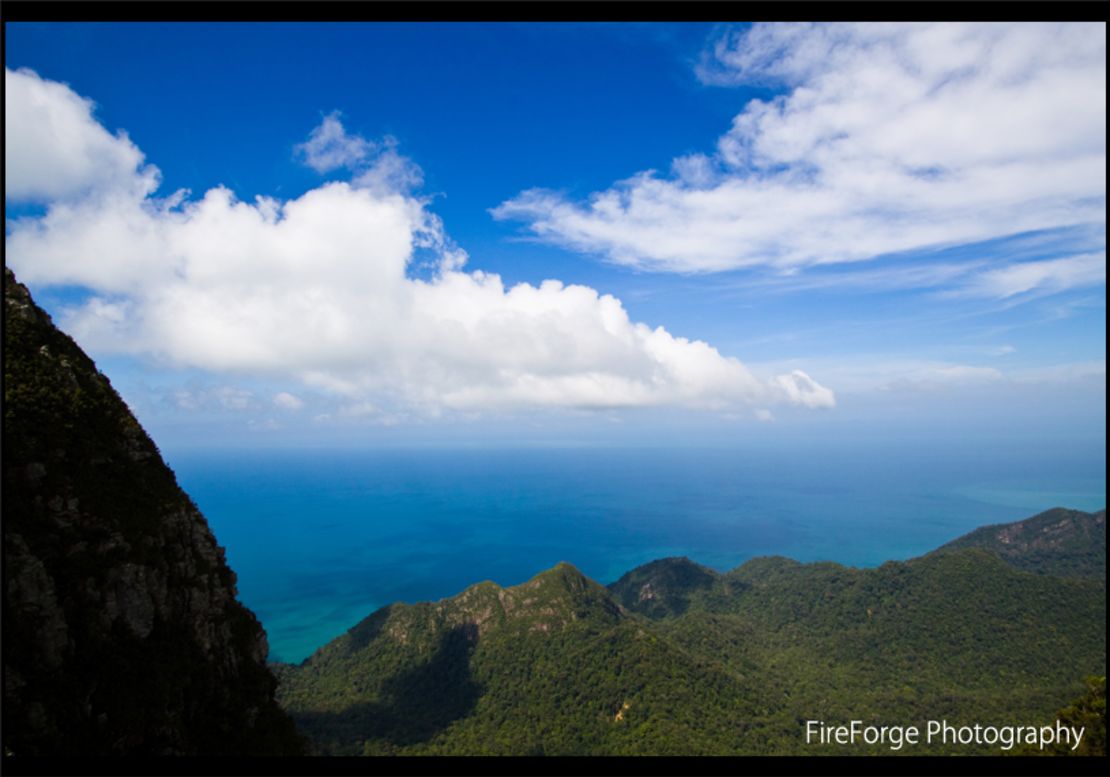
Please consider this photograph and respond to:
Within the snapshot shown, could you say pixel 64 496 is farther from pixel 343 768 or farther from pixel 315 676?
pixel 315 676

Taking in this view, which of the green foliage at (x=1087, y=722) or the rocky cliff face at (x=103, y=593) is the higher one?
the rocky cliff face at (x=103, y=593)

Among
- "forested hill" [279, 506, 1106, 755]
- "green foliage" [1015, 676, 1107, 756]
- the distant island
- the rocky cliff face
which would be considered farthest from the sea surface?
the rocky cliff face

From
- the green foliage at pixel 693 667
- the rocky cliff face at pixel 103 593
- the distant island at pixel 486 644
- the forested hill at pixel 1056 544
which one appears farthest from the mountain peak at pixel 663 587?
the rocky cliff face at pixel 103 593

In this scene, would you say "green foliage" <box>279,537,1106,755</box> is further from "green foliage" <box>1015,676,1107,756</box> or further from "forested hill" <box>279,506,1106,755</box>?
"green foliage" <box>1015,676,1107,756</box>

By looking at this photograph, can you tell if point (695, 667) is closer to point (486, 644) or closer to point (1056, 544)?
point (486, 644)

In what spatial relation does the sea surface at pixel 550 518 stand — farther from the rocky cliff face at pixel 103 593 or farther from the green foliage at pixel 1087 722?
the rocky cliff face at pixel 103 593

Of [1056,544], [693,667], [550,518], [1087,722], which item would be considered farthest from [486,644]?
[550,518]
